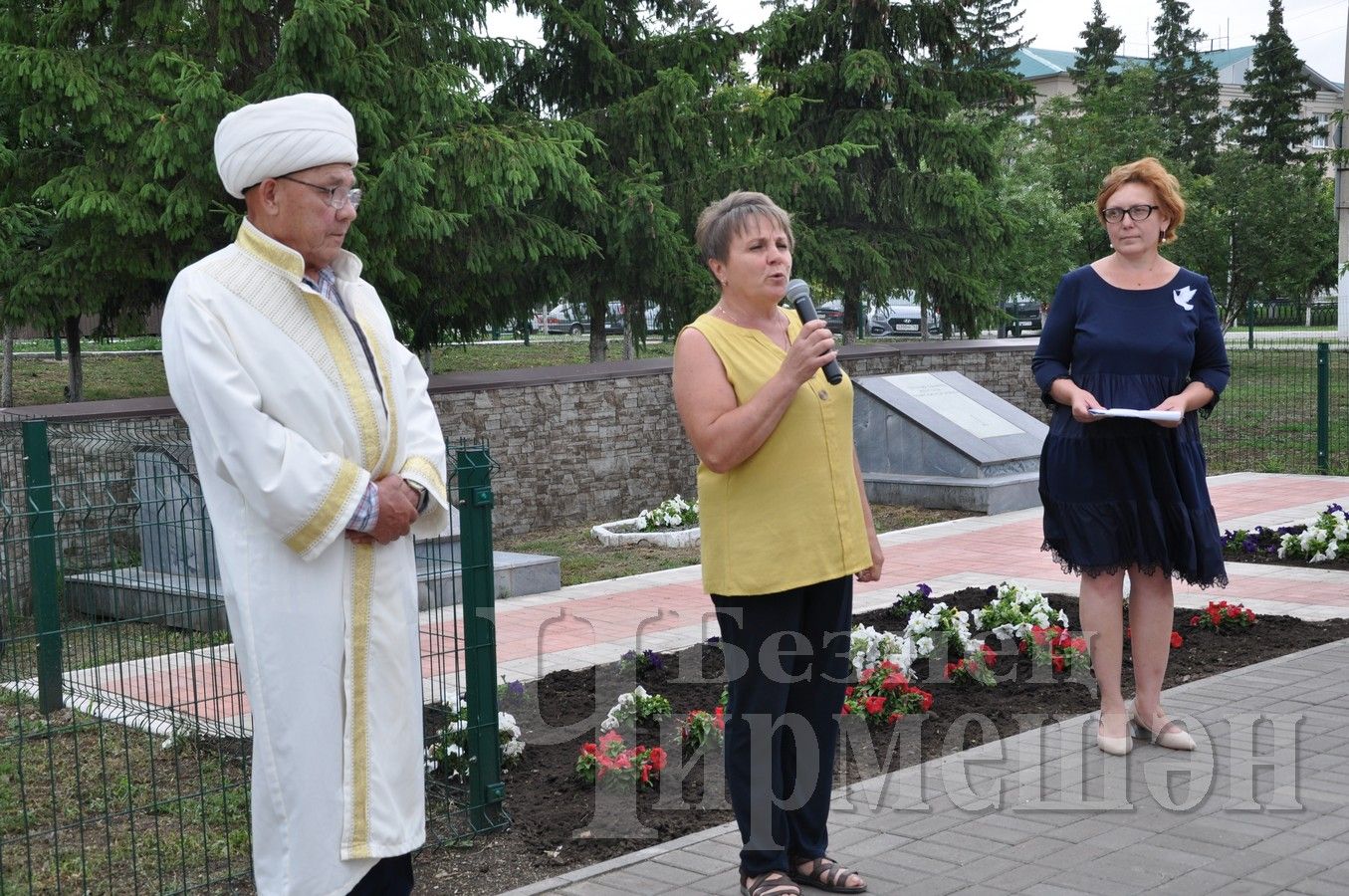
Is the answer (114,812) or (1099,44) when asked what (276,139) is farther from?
(1099,44)

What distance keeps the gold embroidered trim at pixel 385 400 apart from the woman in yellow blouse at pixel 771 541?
0.88 metres

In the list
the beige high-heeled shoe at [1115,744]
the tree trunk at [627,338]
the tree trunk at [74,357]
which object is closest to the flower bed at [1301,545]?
the beige high-heeled shoe at [1115,744]

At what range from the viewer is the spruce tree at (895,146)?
75.4 feet

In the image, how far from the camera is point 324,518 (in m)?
3.02

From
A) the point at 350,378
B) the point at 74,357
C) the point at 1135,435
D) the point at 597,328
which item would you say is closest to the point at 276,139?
the point at 350,378

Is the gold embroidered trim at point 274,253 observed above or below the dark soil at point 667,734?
above

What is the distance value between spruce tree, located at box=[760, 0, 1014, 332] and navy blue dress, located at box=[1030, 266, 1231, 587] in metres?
17.3

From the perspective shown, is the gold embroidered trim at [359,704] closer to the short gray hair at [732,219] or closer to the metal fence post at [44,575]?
the short gray hair at [732,219]

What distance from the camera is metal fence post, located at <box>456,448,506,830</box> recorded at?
14.6 ft

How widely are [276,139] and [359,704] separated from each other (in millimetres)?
1198

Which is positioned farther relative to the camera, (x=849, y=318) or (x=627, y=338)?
(x=849, y=318)

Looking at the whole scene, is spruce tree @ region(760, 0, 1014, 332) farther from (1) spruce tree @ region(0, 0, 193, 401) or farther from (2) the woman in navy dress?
(2) the woman in navy dress

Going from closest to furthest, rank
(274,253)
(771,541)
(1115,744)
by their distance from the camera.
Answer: (274,253) → (771,541) → (1115,744)

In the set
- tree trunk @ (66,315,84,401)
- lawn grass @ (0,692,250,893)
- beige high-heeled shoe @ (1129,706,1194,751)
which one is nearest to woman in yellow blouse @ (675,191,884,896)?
lawn grass @ (0,692,250,893)
